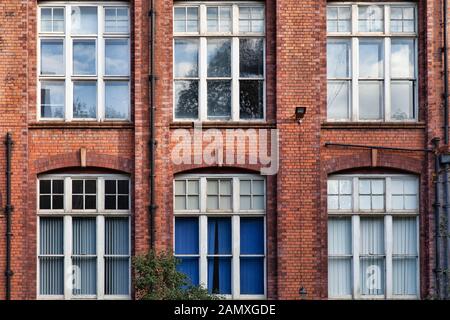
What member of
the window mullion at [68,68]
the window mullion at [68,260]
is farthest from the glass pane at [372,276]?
the window mullion at [68,68]

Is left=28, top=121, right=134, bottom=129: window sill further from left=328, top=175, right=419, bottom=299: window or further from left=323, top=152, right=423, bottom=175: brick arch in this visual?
left=328, top=175, right=419, bottom=299: window

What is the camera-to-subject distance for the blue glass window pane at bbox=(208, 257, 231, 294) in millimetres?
19109

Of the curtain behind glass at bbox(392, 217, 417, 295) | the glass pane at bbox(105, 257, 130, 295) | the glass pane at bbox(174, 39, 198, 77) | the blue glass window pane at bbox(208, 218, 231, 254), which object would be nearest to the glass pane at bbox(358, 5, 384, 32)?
the glass pane at bbox(174, 39, 198, 77)

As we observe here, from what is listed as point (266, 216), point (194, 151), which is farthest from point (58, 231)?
point (266, 216)

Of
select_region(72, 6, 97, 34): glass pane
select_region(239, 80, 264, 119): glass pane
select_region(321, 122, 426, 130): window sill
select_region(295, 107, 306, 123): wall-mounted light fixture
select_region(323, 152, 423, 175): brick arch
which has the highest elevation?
select_region(72, 6, 97, 34): glass pane

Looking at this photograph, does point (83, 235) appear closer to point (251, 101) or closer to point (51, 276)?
point (51, 276)

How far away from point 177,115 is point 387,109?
16.1 ft

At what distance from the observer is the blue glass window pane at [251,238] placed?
19203 mm

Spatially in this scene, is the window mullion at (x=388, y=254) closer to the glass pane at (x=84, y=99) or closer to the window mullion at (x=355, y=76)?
the window mullion at (x=355, y=76)

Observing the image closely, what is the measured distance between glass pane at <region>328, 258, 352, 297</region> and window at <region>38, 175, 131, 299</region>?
4705 mm

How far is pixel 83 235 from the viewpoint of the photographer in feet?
63.1

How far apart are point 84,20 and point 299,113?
5.52 metres

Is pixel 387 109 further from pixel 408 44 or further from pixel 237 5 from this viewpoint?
pixel 237 5

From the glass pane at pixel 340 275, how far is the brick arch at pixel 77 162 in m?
5.17
